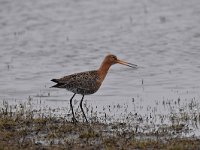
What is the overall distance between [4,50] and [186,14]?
29.7 ft

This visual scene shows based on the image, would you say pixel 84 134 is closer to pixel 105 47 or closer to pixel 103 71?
pixel 103 71

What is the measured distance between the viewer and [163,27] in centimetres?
2383

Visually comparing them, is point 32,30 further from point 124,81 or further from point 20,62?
point 124,81

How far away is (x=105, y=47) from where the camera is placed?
2080 cm

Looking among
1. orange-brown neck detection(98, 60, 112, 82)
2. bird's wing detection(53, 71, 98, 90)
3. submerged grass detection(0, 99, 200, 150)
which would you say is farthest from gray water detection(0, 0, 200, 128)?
submerged grass detection(0, 99, 200, 150)

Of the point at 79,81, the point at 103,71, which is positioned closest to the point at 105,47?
the point at 103,71

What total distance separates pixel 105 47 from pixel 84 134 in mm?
11359

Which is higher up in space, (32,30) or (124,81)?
(32,30)

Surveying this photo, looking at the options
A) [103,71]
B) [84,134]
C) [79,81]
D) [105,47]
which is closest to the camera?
[84,134]

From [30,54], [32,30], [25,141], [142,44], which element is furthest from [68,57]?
[25,141]

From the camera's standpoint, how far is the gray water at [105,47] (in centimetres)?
1421

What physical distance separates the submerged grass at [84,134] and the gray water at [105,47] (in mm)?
1772

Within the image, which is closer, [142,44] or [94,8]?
[142,44]

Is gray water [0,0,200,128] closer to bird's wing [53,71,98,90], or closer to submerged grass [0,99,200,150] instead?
bird's wing [53,71,98,90]
